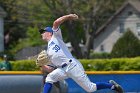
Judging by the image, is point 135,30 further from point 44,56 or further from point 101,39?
point 44,56

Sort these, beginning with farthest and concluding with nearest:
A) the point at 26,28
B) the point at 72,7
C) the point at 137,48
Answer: the point at 26,28, the point at 137,48, the point at 72,7

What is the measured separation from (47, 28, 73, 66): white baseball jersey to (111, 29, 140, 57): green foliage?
33.3 m

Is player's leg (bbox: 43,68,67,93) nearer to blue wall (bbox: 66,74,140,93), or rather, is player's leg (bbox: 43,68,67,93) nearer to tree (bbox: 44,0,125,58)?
blue wall (bbox: 66,74,140,93)

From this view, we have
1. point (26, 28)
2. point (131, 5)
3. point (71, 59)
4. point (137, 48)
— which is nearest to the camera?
point (71, 59)

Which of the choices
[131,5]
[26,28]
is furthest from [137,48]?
[26,28]

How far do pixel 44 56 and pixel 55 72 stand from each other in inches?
18.1

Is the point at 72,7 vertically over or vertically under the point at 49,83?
over

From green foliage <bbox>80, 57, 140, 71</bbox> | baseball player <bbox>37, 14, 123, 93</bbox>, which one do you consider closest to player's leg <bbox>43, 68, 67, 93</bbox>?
baseball player <bbox>37, 14, 123, 93</bbox>

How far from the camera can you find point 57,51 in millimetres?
9594

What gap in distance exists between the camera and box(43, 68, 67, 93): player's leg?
9664 millimetres

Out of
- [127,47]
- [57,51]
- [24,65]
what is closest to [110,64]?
[24,65]

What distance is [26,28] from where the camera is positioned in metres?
73.8

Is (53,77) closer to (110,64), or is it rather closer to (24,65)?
(110,64)

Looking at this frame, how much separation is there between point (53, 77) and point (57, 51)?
0.51 metres
